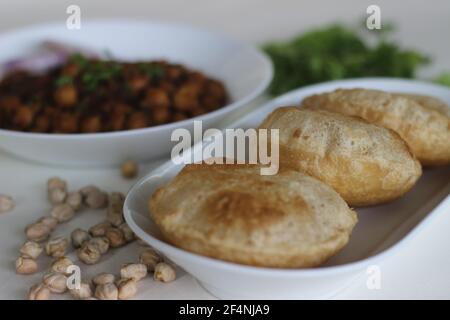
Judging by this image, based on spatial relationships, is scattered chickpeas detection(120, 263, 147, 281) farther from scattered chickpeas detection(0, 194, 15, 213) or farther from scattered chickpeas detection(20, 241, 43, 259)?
scattered chickpeas detection(0, 194, 15, 213)

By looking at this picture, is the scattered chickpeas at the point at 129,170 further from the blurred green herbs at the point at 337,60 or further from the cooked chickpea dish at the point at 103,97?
the blurred green herbs at the point at 337,60

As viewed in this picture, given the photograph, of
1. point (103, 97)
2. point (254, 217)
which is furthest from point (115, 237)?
point (103, 97)

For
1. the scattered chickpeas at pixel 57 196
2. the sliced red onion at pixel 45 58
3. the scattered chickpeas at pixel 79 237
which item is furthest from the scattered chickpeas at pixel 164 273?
the sliced red onion at pixel 45 58

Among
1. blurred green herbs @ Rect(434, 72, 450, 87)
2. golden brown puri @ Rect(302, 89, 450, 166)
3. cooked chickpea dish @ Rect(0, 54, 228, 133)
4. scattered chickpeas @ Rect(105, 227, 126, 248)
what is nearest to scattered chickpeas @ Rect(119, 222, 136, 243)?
scattered chickpeas @ Rect(105, 227, 126, 248)

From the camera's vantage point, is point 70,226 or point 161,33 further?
point 161,33

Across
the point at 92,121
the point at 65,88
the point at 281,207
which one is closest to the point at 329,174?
the point at 281,207

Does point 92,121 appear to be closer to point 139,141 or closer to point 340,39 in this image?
point 139,141

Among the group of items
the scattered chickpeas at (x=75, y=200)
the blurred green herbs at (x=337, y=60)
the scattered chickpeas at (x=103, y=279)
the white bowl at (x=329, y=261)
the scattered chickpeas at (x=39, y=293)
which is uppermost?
the blurred green herbs at (x=337, y=60)

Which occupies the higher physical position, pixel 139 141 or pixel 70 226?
pixel 139 141
